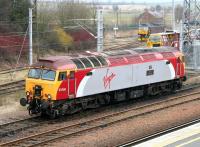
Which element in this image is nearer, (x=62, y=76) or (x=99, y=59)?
(x=62, y=76)

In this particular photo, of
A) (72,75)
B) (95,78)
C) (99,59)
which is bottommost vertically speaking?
(95,78)

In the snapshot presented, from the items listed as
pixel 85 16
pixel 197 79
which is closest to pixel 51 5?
pixel 85 16

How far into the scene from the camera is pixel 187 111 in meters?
23.3

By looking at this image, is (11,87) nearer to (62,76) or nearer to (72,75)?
(72,75)

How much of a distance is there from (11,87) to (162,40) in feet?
76.3

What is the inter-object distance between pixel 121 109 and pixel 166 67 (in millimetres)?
4819

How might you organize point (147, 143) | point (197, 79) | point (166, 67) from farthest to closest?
point (197, 79) < point (166, 67) < point (147, 143)

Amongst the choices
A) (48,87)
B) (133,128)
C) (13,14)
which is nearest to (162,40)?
(13,14)

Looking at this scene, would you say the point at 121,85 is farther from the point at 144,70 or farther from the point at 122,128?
the point at 122,128

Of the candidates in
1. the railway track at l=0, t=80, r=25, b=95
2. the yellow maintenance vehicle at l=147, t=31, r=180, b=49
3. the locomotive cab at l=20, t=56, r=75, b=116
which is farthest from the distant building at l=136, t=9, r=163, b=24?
the locomotive cab at l=20, t=56, r=75, b=116

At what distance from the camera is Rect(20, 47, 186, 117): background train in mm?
21359

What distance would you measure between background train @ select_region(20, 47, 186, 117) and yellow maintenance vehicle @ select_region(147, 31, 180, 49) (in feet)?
68.9

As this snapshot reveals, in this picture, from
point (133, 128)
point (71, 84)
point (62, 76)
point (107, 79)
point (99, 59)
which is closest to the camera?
point (133, 128)

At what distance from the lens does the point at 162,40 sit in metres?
50.0
